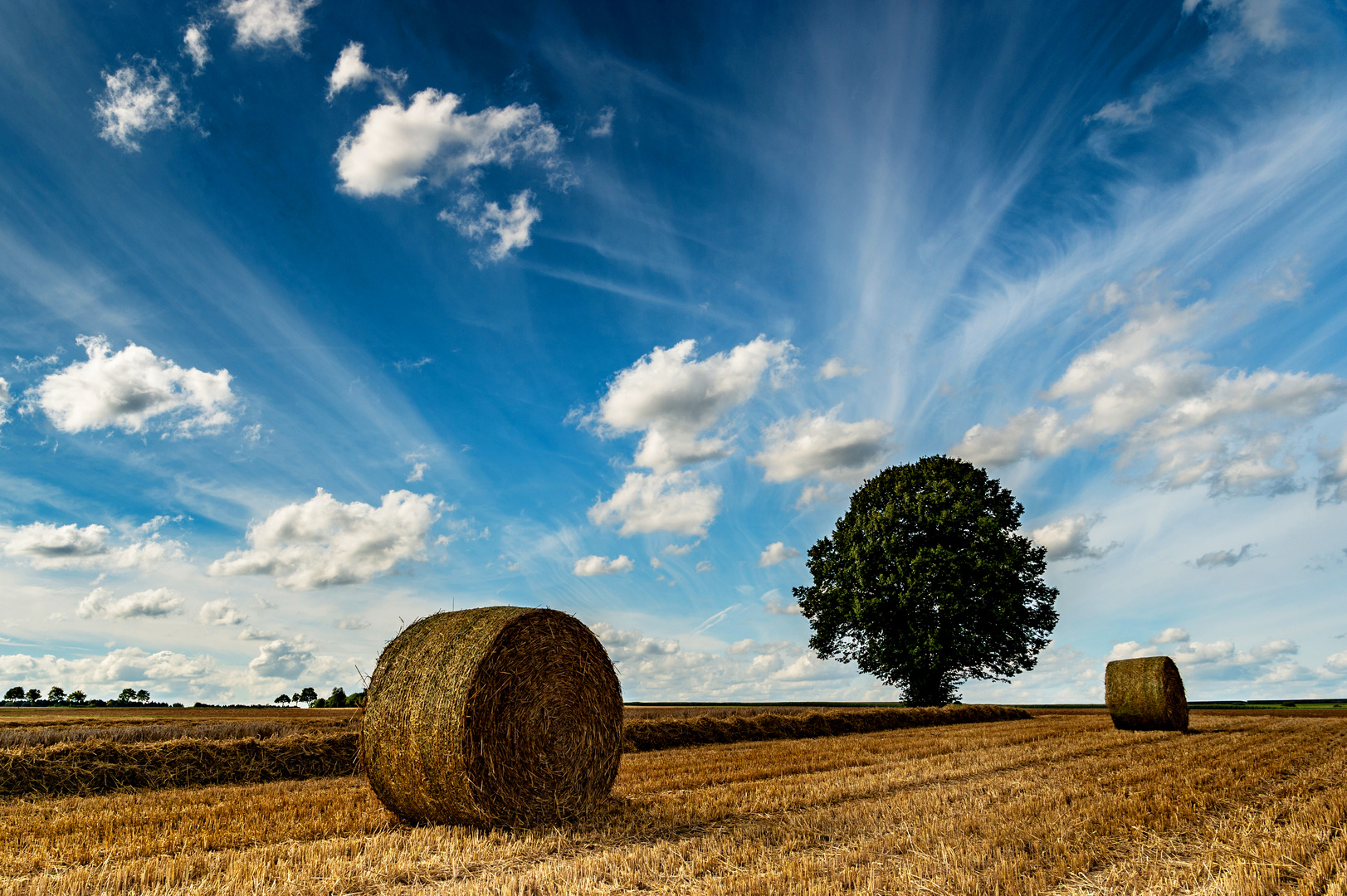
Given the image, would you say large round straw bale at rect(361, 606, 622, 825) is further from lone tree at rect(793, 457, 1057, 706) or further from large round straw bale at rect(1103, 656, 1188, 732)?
lone tree at rect(793, 457, 1057, 706)

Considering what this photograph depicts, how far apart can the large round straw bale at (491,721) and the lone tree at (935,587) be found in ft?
64.7

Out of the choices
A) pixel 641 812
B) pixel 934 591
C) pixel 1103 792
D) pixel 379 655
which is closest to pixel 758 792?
pixel 641 812

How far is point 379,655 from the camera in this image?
7941 mm

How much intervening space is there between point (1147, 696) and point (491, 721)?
1704 cm

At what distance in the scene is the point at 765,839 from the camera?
19.4 ft

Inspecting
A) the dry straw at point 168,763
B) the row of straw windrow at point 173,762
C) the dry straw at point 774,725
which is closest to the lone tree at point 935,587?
the dry straw at point 774,725

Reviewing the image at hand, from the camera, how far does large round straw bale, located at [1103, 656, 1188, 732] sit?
59.2 ft

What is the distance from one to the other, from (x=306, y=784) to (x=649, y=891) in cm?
669

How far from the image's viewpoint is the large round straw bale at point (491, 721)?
692cm

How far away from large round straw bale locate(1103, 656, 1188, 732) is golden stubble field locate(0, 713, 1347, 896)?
8.61m

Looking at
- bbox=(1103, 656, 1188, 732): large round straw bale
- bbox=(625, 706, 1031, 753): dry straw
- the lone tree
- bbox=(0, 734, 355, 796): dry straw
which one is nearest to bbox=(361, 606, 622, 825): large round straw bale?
bbox=(0, 734, 355, 796): dry straw

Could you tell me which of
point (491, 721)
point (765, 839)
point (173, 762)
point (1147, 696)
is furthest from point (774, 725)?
point (765, 839)

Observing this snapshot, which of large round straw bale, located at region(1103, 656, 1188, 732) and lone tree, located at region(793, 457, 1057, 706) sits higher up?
lone tree, located at region(793, 457, 1057, 706)

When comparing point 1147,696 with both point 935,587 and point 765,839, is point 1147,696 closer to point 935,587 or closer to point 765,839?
point 935,587
